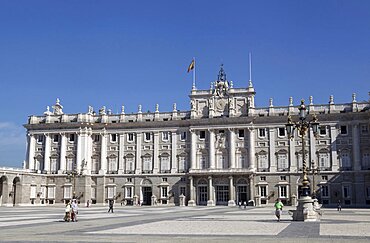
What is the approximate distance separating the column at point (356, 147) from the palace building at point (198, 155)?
0.47 ft

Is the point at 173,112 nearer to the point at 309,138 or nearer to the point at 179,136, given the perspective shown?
the point at 179,136

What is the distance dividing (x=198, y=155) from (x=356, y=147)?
24.4 m

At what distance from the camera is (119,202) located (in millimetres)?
82938

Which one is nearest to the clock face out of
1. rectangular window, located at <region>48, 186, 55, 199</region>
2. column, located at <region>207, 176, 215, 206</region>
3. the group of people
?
column, located at <region>207, 176, 215, 206</region>

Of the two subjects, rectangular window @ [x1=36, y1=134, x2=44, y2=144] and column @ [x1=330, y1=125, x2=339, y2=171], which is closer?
column @ [x1=330, y1=125, x2=339, y2=171]

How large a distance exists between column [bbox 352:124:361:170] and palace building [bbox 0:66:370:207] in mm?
143

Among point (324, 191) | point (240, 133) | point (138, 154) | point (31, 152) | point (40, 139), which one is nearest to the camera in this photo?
point (324, 191)

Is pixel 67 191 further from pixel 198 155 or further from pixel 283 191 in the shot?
pixel 283 191

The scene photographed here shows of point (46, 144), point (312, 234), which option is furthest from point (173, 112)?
point (312, 234)

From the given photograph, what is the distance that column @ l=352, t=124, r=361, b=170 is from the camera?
7394 centimetres

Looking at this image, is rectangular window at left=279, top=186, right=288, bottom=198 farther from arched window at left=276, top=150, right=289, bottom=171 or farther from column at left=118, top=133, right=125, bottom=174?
column at left=118, top=133, right=125, bottom=174

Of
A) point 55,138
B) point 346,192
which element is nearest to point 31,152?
point 55,138

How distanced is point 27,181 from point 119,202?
15137 millimetres

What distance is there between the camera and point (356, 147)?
7450 centimetres
